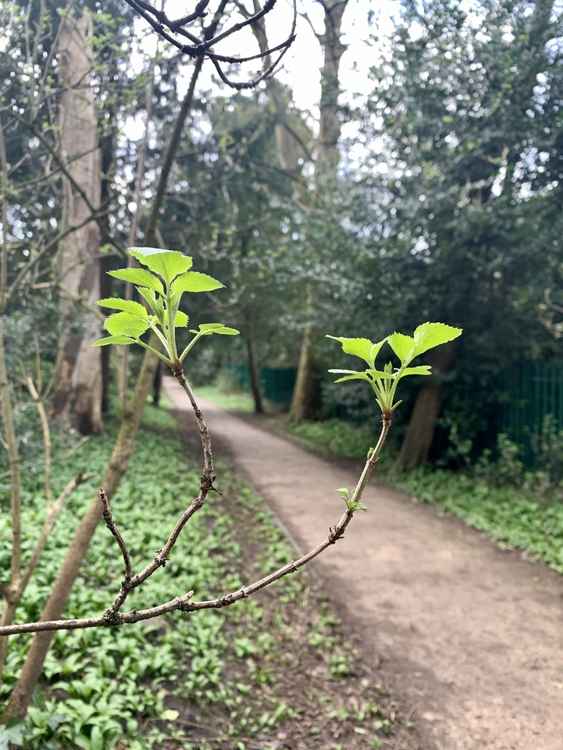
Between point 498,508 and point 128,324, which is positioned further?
point 498,508

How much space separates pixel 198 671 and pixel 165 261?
3.73 m

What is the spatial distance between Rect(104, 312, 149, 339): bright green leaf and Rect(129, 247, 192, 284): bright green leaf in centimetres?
9

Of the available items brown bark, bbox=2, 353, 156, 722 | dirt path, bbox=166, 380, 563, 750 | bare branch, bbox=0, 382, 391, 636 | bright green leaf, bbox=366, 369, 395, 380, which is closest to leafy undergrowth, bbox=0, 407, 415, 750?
brown bark, bbox=2, 353, 156, 722

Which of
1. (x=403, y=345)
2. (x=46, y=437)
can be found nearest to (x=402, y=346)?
(x=403, y=345)

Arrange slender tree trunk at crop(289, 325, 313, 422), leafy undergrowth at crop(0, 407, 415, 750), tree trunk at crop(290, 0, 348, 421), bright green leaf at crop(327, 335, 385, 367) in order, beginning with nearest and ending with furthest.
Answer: bright green leaf at crop(327, 335, 385, 367) < leafy undergrowth at crop(0, 407, 415, 750) < tree trunk at crop(290, 0, 348, 421) < slender tree trunk at crop(289, 325, 313, 422)

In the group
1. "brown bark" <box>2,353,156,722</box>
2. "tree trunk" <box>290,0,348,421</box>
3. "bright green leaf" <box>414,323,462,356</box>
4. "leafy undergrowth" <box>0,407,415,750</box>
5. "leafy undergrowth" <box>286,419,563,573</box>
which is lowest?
"leafy undergrowth" <box>0,407,415,750</box>

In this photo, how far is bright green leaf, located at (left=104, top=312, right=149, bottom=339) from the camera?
0.82 metres

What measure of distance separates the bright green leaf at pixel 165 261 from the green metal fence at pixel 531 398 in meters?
8.55

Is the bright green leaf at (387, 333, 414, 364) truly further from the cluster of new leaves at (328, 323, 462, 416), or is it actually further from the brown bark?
the brown bark

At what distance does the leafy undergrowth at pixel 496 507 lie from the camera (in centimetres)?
→ 654

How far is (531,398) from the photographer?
8953mm

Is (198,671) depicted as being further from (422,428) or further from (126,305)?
(422,428)

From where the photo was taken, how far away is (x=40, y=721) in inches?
113

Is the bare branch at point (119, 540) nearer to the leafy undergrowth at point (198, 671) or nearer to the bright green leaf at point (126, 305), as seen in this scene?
the bright green leaf at point (126, 305)
